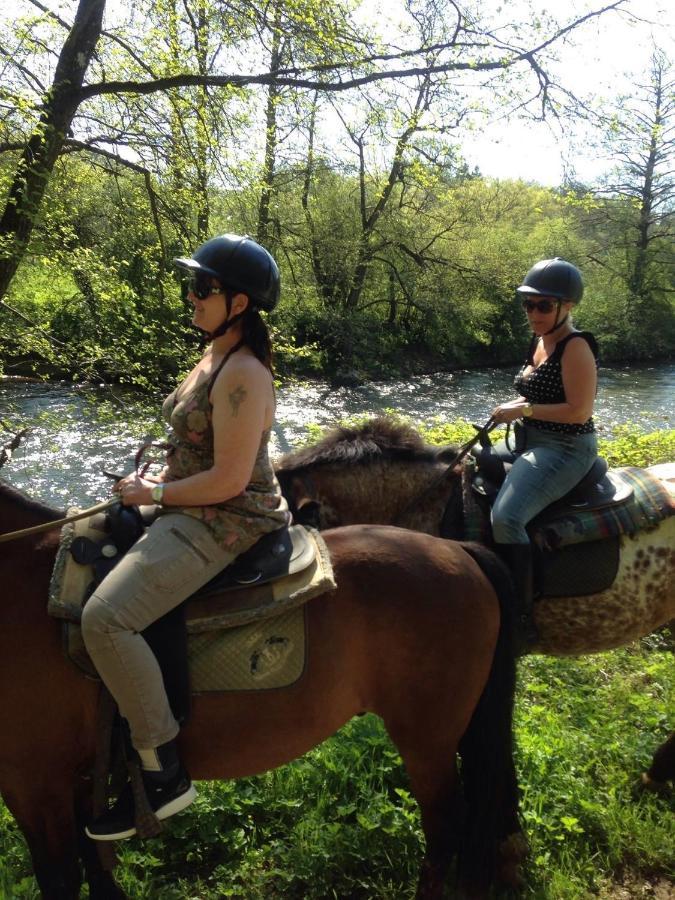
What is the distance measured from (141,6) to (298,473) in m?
6.63

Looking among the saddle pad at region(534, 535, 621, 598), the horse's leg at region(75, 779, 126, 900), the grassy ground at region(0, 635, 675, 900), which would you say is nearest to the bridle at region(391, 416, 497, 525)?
the saddle pad at region(534, 535, 621, 598)

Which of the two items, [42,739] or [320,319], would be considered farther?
[320,319]

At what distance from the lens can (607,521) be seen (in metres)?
3.07

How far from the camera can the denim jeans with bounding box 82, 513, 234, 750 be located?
186cm

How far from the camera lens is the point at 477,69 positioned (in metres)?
7.38

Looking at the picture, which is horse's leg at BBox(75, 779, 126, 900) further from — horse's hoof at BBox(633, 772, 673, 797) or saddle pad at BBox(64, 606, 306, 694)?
horse's hoof at BBox(633, 772, 673, 797)

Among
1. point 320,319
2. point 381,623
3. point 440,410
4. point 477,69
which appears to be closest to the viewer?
point 381,623

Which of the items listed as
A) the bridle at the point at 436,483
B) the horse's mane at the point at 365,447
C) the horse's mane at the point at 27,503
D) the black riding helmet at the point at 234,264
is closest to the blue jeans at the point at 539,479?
the bridle at the point at 436,483

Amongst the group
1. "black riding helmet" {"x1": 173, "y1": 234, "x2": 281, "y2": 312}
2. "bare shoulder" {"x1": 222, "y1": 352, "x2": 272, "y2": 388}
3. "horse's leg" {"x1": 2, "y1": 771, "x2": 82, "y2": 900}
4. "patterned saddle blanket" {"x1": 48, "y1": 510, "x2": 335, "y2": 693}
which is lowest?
"horse's leg" {"x1": 2, "y1": 771, "x2": 82, "y2": 900}

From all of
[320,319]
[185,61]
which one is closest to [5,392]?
[185,61]

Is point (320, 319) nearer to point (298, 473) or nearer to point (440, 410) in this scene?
point (440, 410)

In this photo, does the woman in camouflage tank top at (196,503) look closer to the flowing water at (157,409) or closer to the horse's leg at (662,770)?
the horse's leg at (662,770)

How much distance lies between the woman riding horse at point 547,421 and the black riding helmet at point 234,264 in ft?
5.49

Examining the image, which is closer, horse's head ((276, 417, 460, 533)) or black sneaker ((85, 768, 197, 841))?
black sneaker ((85, 768, 197, 841))
